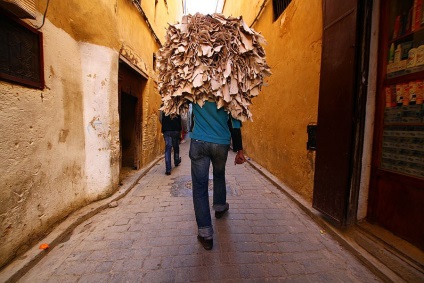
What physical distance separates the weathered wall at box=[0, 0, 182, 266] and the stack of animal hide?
4.79 ft

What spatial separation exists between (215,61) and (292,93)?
7.64 ft

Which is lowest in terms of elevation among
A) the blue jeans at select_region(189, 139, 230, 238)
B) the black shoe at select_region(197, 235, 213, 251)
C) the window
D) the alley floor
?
the alley floor

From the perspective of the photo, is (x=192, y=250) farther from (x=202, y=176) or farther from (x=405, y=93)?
(x=405, y=93)

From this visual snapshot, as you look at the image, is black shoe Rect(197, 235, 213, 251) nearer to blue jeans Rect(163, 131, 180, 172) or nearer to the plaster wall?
the plaster wall

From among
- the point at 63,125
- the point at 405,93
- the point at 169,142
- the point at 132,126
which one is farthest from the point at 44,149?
the point at 405,93

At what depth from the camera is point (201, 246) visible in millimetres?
2387

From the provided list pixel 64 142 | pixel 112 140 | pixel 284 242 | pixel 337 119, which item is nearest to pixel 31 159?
pixel 64 142

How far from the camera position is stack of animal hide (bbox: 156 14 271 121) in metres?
2.21

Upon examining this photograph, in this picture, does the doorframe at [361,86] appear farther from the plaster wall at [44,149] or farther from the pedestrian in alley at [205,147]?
the plaster wall at [44,149]

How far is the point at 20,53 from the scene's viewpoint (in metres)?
2.11

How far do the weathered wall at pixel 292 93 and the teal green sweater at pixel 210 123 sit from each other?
5.56 ft

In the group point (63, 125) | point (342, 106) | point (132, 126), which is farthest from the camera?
point (132, 126)

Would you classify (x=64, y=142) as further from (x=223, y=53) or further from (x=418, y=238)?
(x=418, y=238)

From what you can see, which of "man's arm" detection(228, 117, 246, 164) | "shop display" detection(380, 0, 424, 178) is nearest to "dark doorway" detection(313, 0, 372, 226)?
"shop display" detection(380, 0, 424, 178)
